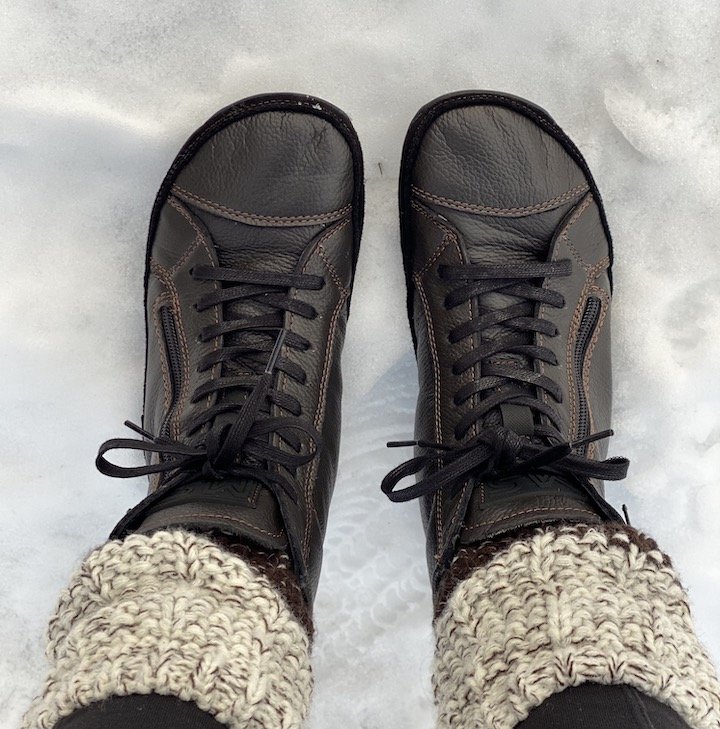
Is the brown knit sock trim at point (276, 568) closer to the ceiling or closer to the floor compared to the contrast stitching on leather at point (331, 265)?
closer to the floor

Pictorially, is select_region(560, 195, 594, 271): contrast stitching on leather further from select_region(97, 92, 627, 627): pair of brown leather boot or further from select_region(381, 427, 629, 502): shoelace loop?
select_region(381, 427, 629, 502): shoelace loop

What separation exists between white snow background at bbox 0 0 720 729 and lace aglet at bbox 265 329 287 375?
17 cm

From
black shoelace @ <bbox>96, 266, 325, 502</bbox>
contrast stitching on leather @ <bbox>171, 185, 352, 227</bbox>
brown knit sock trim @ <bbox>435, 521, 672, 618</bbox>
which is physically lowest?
brown knit sock trim @ <bbox>435, 521, 672, 618</bbox>

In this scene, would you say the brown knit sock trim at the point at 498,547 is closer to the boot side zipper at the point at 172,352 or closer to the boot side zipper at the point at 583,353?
the boot side zipper at the point at 583,353

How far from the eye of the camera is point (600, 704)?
63cm

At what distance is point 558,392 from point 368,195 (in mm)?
410

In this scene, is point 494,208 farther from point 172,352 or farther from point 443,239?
point 172,352

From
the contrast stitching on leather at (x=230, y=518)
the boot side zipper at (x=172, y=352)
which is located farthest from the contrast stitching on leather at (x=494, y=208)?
the contrast stitching on leather at (x=230, y=518)

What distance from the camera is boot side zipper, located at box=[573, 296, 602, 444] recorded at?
1040 millimetres

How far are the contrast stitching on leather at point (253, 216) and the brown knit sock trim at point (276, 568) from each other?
1.49 ft

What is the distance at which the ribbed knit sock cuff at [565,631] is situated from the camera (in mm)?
633

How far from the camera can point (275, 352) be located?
1022 millimetres

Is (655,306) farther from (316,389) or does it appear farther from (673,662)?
(673,662)

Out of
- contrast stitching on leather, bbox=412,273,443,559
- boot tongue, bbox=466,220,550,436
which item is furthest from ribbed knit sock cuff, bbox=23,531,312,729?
boot tongue, bbox=466,220,550,436
